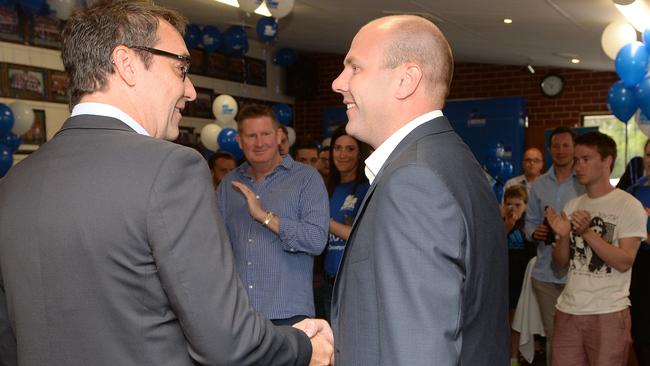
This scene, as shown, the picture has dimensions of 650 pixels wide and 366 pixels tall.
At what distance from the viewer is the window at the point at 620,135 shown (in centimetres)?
962

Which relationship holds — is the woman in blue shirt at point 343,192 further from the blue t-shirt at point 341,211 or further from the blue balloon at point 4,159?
the blue balloon at point 4,159

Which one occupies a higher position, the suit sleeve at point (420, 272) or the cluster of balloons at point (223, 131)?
the cluster of balloons at point (223, 131)

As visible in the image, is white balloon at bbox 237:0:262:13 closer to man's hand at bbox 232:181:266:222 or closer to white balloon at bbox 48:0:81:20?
white balloon at bbox 48:0:81:20

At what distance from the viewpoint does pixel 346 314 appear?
1.56m

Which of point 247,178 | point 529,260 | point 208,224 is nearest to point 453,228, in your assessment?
point 208,224

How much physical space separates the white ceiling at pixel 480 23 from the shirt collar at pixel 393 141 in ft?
12.6

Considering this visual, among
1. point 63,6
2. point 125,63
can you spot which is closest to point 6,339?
point 125,63

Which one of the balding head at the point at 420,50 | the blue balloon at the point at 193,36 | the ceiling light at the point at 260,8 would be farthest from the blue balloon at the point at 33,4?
the balding head at the point at 420,50

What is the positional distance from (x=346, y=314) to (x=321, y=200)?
6.11ft

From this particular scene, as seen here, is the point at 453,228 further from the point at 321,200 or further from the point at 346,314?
the point at 321,200

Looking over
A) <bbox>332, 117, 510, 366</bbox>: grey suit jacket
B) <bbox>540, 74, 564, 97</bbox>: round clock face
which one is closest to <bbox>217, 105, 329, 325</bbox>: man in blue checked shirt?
<bbox>332, 117, 510, 366</bbox>: grey suit jacket

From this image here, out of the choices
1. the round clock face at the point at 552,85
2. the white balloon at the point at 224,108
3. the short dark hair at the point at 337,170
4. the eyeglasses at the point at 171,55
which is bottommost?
the short dark hair at the point at 337,170

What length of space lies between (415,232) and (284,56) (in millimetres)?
9050

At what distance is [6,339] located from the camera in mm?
1629
